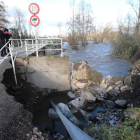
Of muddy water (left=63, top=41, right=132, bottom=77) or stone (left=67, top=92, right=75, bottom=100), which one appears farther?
muddy water (left=63, top=41, right=132, bottom=77)

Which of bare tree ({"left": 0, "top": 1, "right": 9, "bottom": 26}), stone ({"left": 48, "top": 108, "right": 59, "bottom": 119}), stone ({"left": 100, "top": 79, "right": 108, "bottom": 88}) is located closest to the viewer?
stone ({"left": 48, "top": 108, "right": 59, "bottom": 119})

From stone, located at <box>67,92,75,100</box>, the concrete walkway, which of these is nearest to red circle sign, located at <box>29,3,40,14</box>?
the concrete walkway

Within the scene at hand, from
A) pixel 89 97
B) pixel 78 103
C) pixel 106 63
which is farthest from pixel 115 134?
pixel 106 63

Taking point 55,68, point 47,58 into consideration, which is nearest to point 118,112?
point 55,68

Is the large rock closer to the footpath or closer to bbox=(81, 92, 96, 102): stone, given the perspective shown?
bbox=(81, 92, 96, 102): stone

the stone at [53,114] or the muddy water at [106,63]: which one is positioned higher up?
the muddy water at [106,63]

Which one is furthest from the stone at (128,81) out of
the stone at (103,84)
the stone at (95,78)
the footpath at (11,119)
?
the footpath at (11,119)

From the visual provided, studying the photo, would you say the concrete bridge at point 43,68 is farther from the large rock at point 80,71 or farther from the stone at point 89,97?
the stone at point 89,97

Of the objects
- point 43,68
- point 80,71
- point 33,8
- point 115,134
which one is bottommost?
point 115,134

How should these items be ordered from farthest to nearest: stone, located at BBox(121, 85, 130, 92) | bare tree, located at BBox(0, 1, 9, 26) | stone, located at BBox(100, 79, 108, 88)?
bare tree, located at BBox(0, 1, 9, 26)
stone, located at BBox(100, 79, 108, 88)
stone, located at BBox(121, 85, 130, 92)

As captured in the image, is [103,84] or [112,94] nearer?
[112,94]

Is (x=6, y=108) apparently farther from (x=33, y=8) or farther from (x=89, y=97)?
(x=33, y=8)

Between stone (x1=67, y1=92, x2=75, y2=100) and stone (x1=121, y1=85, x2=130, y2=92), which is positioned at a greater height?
stone (x1=121, y1=85, x2=130, y2=92)

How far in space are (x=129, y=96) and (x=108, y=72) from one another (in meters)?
4.56
